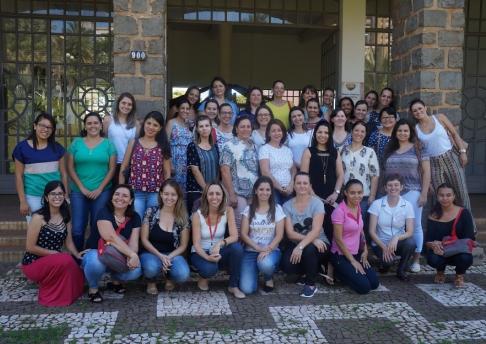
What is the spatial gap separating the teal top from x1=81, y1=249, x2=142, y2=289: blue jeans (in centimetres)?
74

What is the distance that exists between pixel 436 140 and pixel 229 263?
2.45 m

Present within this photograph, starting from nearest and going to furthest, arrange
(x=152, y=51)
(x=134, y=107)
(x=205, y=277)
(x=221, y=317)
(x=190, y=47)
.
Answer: (x=221, y=317)
(x=205, y=277)
(x=134, y=107)
(x=152, y=51)
(x=190, y=47)

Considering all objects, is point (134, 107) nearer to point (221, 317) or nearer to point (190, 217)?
point (190, 217)

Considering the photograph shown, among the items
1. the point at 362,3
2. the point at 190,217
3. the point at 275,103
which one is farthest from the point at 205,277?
the point at 362,3

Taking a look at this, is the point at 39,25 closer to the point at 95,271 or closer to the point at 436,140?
the point at 95,271

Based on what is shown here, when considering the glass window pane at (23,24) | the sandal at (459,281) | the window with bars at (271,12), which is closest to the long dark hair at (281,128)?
the sandal at (459,281)

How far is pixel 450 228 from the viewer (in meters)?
4.81

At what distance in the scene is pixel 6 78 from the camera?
7.82 meters

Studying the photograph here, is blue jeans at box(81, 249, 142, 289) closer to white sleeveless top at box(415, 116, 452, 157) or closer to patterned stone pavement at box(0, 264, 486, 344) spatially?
patterned stone pavement at box(0, 264, 486, 344)

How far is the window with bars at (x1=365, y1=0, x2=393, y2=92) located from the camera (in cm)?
791

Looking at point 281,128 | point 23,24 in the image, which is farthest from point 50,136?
point 23,24

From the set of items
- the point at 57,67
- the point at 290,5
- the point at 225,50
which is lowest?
the point at 57,67

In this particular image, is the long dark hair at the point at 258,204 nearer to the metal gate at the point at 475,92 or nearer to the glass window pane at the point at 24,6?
the metal gate at the point at 475,92

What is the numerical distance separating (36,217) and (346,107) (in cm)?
353
